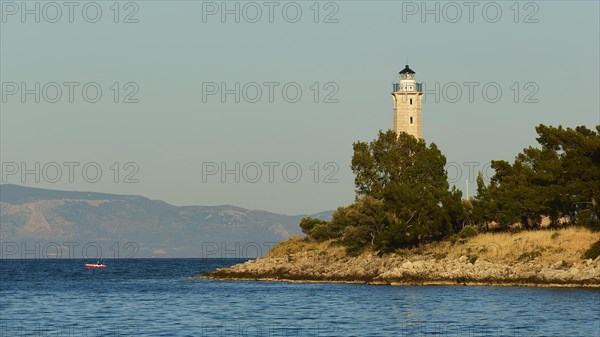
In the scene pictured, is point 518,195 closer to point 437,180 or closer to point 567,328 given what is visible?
point 437,180

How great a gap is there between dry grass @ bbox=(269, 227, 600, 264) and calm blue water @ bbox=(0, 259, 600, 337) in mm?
6689

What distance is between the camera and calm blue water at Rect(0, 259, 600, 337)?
5634 cm

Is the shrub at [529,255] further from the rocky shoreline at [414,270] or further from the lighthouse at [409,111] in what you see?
the lighthouse at [409,111]

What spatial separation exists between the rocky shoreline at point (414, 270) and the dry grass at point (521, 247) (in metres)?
0.68

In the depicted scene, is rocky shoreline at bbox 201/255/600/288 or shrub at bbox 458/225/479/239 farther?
shrub at bbox 458/225/479/239

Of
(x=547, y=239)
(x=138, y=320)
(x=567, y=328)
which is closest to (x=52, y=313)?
(x=138, y=320)

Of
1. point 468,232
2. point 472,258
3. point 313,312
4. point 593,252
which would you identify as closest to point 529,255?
point 472,258

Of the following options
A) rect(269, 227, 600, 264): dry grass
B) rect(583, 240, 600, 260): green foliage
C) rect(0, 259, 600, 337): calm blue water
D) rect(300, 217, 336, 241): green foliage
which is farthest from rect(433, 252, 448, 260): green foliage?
rect(300, 217, 336, 241): green foliage

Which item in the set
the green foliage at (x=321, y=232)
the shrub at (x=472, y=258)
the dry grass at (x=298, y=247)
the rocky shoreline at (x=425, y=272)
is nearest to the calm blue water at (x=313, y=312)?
the rocky shoreline at (x=425, y=272)

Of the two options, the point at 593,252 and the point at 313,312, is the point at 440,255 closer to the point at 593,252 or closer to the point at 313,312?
the point at 593,252

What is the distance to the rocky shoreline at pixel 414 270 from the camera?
265ft

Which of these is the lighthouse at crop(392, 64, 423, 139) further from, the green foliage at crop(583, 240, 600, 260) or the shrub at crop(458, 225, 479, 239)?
the green foliage at crop(583, 240, 600, 260)

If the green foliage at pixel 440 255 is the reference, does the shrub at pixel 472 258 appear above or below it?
below

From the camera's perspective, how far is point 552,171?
92.7 meters
